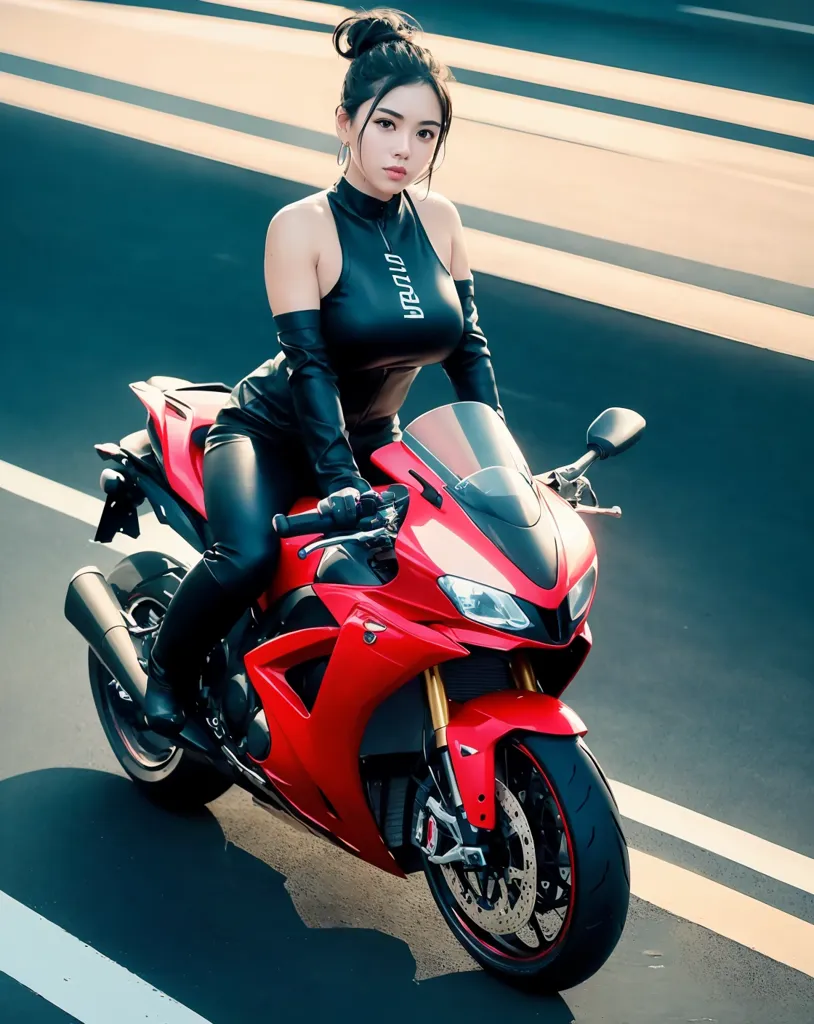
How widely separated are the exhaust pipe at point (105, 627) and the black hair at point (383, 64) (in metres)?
1.77

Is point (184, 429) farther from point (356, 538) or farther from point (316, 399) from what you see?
point (356, 538)

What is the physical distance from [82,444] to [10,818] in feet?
9.25

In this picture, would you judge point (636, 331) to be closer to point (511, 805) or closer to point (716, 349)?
point (716, 349)

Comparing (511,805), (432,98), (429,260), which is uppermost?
(432,98)

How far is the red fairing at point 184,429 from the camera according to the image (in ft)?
15.1

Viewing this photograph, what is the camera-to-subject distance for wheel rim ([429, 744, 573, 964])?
151 inches

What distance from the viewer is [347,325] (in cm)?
412

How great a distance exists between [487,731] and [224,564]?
0.93 metres

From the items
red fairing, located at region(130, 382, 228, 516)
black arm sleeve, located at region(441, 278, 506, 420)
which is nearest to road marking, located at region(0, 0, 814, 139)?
red fairing, located at region(130, 382, 228, 516)

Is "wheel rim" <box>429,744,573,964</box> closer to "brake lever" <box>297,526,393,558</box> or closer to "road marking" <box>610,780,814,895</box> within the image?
"brake lever" <box>297,526,393,558</box>

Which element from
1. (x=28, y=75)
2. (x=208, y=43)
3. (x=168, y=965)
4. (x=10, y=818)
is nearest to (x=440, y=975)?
(x=168, y=965)

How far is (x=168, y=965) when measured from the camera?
13.9 feet

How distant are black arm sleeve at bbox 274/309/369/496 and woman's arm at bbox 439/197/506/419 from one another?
498mm

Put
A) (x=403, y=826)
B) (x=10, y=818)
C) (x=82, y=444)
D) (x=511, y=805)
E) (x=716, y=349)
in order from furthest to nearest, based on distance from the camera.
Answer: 1. (x=716, y=349)
2. (x=82, y=444)
3. (x=10, y=818)
4. (x=403, y=826)
5. (x=511, y=805)
